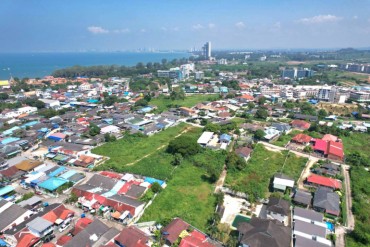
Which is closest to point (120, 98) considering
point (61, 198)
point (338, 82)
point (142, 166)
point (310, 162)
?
point (142, 166)

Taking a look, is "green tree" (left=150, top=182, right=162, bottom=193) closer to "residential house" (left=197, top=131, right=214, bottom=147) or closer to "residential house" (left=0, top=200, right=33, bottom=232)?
"residential house" (left=0, top=200, right=33, bottom=232)

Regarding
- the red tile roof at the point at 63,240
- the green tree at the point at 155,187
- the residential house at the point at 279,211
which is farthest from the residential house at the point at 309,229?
the red tile roof at the point at 63,240

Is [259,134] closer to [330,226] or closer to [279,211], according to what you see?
[279,211]

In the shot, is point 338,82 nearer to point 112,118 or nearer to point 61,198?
point 112,118

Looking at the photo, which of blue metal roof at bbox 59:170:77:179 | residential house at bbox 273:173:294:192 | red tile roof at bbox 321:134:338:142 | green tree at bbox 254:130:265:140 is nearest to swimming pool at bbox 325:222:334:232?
residential house at bbox 273:173:294:192

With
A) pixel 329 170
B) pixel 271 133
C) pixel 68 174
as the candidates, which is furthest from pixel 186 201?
pixel 271 133
